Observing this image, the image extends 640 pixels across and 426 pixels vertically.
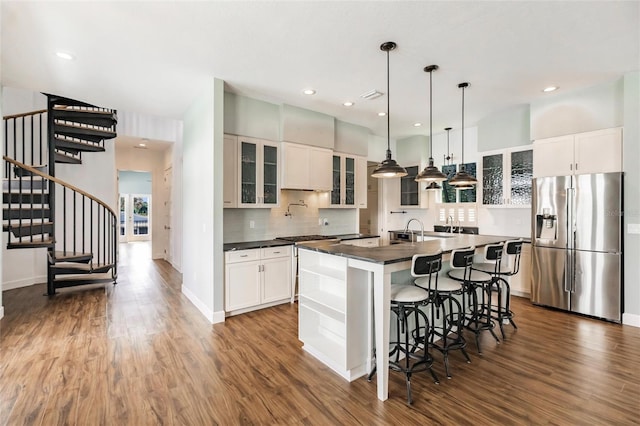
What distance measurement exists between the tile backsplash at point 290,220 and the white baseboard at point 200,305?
36.4 inches

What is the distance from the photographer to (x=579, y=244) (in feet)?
12.9

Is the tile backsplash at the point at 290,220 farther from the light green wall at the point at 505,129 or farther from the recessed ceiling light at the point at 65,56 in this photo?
the light green wall at the point at 505,129

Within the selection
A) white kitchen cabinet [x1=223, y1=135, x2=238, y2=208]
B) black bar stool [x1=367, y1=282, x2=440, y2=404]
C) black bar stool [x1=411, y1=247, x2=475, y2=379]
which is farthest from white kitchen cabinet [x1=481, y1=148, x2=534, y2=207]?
white kitchen cabinet [x1=223, y1=135, x2=238, y2=208]

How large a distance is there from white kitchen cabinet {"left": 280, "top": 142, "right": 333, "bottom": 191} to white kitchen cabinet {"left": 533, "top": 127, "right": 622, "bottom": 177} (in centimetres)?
312

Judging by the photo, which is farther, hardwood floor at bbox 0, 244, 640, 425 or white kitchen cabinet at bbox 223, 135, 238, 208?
white kitchen cabinet at bbox 223, 135, 238, 208

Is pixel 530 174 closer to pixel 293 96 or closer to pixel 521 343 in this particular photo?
pixel 521 343

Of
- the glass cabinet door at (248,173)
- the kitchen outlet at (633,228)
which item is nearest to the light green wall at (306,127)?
the glass cabinet door at (248,173)

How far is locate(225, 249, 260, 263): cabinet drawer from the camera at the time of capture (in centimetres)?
384

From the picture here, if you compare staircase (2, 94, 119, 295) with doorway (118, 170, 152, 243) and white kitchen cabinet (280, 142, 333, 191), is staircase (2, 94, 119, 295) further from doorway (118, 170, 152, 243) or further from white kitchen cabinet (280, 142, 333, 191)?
doorway (118, 170, 152, 243)

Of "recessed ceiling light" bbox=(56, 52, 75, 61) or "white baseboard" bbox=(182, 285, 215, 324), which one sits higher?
"recessed ceiling light" bbox=(56, 52, 75, 61)

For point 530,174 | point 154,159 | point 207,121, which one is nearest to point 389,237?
point 530,174

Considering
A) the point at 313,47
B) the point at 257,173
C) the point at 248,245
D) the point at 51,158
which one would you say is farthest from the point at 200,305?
the point at 313,47

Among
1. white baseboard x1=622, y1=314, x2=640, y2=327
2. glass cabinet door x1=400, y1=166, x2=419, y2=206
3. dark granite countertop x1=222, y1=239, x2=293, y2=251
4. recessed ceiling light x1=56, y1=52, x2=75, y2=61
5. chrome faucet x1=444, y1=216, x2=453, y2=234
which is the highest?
recessed ceiling light x1=56, y1=52, x2=75, y2=61

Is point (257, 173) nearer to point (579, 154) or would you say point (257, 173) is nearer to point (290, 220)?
point (290, 220)
